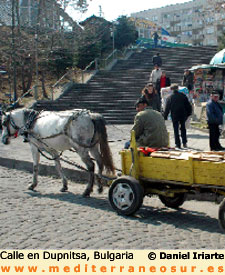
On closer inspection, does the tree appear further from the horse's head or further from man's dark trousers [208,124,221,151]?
the horse's head

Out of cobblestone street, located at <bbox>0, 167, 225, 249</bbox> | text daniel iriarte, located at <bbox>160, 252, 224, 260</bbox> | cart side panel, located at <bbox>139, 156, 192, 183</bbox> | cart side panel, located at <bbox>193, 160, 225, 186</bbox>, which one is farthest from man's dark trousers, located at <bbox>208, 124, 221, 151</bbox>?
text daniel iriarte, located at <bbox>160, 252, 224, 260</bbox>

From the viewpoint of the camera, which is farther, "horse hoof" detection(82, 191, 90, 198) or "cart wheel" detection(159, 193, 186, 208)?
"horse hoof" detection(82, 191, 90, 198)

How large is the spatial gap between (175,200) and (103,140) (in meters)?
1.84

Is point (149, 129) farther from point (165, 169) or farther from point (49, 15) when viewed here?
point (49, 15)

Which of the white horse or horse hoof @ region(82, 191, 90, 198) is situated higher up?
the white horse

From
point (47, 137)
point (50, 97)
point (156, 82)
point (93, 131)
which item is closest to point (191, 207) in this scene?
point (93, 131)

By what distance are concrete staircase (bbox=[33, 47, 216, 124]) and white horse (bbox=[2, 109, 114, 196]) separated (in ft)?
43.3

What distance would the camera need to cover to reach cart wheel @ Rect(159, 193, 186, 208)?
27.1 ft

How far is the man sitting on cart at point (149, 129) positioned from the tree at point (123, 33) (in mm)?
32693

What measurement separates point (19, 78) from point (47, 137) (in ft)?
82.3

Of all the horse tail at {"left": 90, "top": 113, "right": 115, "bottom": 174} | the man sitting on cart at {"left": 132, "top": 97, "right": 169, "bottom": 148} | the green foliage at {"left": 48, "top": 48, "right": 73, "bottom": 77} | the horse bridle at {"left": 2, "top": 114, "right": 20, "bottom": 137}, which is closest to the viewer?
the man sitting on cart at {"left": 132, "top": 97, "right": 169, "bottom": 148}

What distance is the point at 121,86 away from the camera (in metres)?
28.4

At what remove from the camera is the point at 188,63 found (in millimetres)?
32844

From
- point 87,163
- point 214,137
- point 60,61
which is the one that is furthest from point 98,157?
point 60,61
